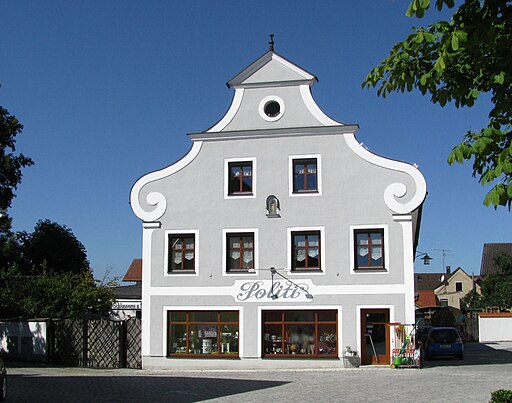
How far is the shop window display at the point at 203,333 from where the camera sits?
89.2ft

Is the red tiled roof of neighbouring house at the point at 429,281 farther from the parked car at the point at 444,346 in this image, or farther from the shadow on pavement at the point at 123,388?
the shadow on pavement at the point at 123,388

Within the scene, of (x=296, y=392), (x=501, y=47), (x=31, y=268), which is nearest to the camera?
(x=501, y=47)

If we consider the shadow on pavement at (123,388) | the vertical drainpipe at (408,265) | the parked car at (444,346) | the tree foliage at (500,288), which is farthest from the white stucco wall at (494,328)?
the shadow on pavement at (123,388)

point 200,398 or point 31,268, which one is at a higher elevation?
point 31,268

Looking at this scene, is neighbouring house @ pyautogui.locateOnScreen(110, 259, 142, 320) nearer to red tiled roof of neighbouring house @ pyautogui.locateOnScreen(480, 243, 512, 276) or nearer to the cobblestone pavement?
the cobblestone pavement

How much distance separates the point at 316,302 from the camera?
86.7 feet

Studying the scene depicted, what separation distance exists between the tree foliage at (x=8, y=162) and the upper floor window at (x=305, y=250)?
1270cm

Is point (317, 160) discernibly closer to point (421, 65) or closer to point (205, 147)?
point (205, 147)

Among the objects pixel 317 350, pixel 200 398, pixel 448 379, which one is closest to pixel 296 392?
pixel 200 398

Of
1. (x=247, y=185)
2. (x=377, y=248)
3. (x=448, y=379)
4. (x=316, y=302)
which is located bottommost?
(x=448, y=379)

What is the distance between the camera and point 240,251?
27469 millimetres

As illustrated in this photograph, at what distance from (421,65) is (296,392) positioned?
12510 millimetres

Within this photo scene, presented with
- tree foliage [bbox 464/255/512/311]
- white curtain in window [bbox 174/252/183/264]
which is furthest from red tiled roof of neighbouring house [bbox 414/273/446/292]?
white curtain in window [bbox 174/252/183/264]

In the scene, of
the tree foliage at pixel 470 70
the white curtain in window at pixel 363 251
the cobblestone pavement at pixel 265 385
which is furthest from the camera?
the white curtain in window at pixel 363 251
